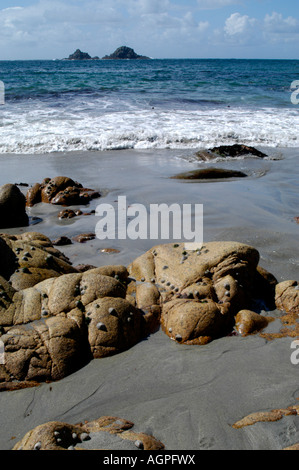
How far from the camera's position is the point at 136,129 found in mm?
16047

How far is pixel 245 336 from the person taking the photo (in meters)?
4.62

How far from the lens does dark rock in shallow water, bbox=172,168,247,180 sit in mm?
10844

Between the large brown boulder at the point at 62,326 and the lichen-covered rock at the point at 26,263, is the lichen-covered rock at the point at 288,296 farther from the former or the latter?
the lichen-covered rock at the point at 26,263

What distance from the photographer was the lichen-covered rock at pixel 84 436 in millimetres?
2934

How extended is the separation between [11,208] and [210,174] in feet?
17.8

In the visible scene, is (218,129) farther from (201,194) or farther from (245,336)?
(245,336)

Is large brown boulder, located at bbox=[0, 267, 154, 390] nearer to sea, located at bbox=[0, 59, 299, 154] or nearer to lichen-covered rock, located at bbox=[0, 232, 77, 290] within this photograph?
lichen-covered rock, located at bbox=[0, 232, 77, 290]

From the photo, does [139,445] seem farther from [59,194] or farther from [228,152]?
[228,152]

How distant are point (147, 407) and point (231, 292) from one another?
6.37 feet

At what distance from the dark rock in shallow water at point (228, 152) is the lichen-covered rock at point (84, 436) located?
1049cm

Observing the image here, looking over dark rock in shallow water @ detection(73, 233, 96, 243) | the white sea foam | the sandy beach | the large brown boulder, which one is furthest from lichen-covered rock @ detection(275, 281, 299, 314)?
the white sea foam

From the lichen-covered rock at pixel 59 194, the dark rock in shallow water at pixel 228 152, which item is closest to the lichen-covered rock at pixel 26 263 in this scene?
the lichen-covered rock at pixel 59 194

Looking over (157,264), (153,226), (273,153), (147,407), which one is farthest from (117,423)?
(273,153)

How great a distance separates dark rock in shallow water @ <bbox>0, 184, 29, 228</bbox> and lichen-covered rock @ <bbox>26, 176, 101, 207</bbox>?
1103 millimetres
